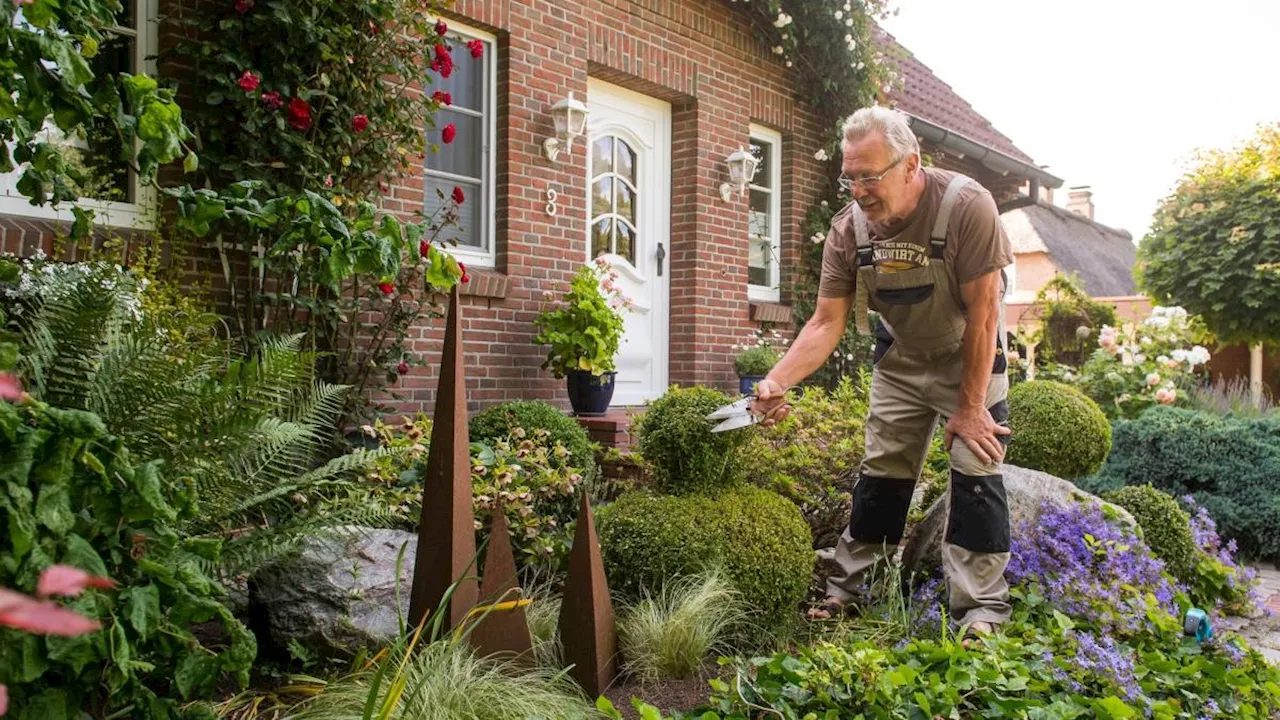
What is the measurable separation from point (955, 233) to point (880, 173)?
1.11ft

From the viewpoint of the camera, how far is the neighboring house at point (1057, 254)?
27062 millimetres

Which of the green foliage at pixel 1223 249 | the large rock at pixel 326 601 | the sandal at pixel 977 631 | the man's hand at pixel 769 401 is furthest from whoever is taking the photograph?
the green foliage at pixel 1223 249

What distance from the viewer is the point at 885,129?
309cm

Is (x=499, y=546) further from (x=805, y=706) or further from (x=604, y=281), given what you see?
(x=604, y=281)

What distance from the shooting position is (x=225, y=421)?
2.42 meters

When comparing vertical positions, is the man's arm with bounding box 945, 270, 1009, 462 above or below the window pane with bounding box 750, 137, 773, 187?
below

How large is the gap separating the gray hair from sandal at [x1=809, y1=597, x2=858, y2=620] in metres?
1.63

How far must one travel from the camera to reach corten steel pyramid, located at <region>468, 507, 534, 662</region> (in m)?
2.60

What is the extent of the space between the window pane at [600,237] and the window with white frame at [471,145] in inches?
39.5

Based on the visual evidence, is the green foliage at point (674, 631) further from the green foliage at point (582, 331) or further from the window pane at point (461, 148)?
the window pane at point (461, 148)

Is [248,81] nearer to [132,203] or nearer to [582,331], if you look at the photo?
[132,203]

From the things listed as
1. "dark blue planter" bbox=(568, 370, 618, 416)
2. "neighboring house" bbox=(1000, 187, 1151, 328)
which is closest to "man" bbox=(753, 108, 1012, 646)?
"dark blue planter" bbox=(568, 370, 618, 416)

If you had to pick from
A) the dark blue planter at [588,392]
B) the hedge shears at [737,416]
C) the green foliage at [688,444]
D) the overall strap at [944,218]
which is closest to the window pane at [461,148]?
the dark blue planter at [588,392]

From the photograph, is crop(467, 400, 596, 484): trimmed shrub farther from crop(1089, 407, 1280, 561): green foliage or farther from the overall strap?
crop(1089, 407, 1280, 561): green foliage
